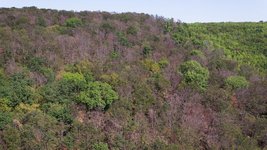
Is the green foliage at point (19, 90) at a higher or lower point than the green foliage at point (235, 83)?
higher

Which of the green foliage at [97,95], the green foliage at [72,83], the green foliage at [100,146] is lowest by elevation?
the green foliage at [100,146]

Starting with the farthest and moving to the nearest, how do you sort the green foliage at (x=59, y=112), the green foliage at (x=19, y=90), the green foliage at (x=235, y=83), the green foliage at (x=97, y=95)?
the green foliage at (x=235, y=83) → the green foliage at (x=97, y=95) → the green foliage at (x=59, y=112) → the green foliage at (x=19, y=90)

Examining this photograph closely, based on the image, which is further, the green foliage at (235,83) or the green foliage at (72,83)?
the green foliage at (235,83)

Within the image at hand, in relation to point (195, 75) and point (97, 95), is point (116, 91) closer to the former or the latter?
point (97, 95)

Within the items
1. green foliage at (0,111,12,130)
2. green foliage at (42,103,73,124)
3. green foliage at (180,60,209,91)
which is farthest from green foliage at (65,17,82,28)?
green foliage at (0,111,12,130)

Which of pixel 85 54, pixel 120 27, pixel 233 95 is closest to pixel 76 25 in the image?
pixel 120 27

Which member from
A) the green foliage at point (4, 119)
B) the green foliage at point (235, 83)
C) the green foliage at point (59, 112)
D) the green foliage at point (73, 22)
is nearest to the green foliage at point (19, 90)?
the green foliage at point (59, 112)

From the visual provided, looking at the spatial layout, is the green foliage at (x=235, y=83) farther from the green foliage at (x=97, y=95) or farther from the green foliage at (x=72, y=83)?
the green foliage at (x=72, y=83)
